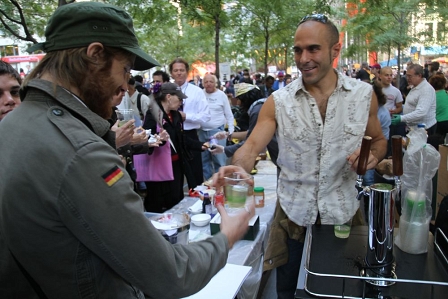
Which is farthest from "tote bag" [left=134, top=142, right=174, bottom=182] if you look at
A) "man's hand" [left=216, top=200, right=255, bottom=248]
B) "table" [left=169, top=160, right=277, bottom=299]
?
"man's hand" [left=216, top=200, right=255, bottom=248]

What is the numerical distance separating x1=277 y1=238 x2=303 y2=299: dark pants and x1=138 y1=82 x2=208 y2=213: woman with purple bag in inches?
93.8

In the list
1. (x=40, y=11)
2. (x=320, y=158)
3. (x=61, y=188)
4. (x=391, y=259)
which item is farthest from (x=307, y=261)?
(x=40, y=11)

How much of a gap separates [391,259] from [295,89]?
1100mm

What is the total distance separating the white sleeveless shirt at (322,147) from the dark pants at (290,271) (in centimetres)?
17

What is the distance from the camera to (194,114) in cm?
618

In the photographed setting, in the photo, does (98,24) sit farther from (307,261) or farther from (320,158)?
(320,158)

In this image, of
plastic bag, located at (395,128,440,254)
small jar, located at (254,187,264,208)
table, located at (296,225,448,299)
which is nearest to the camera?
table, located at (296,225,448,299)

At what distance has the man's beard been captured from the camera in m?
1.12

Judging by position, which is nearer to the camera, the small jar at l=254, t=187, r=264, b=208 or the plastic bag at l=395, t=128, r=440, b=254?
the plastic bag at l=395, t=128, r=440, b=254

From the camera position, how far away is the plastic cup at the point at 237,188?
1.90 metres

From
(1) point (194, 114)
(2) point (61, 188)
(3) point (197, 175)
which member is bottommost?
(3) point (197, 175)

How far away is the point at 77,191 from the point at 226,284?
4.56ft

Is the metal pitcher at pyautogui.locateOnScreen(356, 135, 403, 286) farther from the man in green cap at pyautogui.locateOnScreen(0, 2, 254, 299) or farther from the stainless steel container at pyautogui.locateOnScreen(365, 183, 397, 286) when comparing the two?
the man in green cap at pyautogui.locateOnScreen(0, 2, 254, 299)

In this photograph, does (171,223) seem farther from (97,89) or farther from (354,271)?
(97,89)
